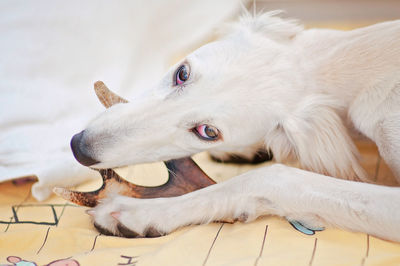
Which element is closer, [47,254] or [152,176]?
[47,254]

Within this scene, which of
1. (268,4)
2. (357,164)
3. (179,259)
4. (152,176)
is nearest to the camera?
(179,259)

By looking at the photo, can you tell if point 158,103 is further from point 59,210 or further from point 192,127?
point 59,210

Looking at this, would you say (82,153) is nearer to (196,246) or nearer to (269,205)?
(196,246)

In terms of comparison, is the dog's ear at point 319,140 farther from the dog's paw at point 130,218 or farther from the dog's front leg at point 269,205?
the dog's paw at point 130,218

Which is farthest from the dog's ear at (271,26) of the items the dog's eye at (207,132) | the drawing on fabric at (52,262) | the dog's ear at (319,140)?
the drawing on fabric at (52,262)

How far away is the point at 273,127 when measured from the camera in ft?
4.85

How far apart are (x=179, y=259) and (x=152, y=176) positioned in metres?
0.54

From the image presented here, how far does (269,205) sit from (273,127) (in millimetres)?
287

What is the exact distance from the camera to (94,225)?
1.37m

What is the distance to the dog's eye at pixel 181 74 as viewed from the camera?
1.43m

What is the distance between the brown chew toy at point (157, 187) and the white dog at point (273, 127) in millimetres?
42

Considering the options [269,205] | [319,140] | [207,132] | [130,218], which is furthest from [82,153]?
[319,140]

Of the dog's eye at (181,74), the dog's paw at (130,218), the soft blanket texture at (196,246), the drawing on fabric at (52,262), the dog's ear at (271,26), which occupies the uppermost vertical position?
the dog's ear at (271,26)

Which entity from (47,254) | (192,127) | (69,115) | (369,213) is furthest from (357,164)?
(69,115)
